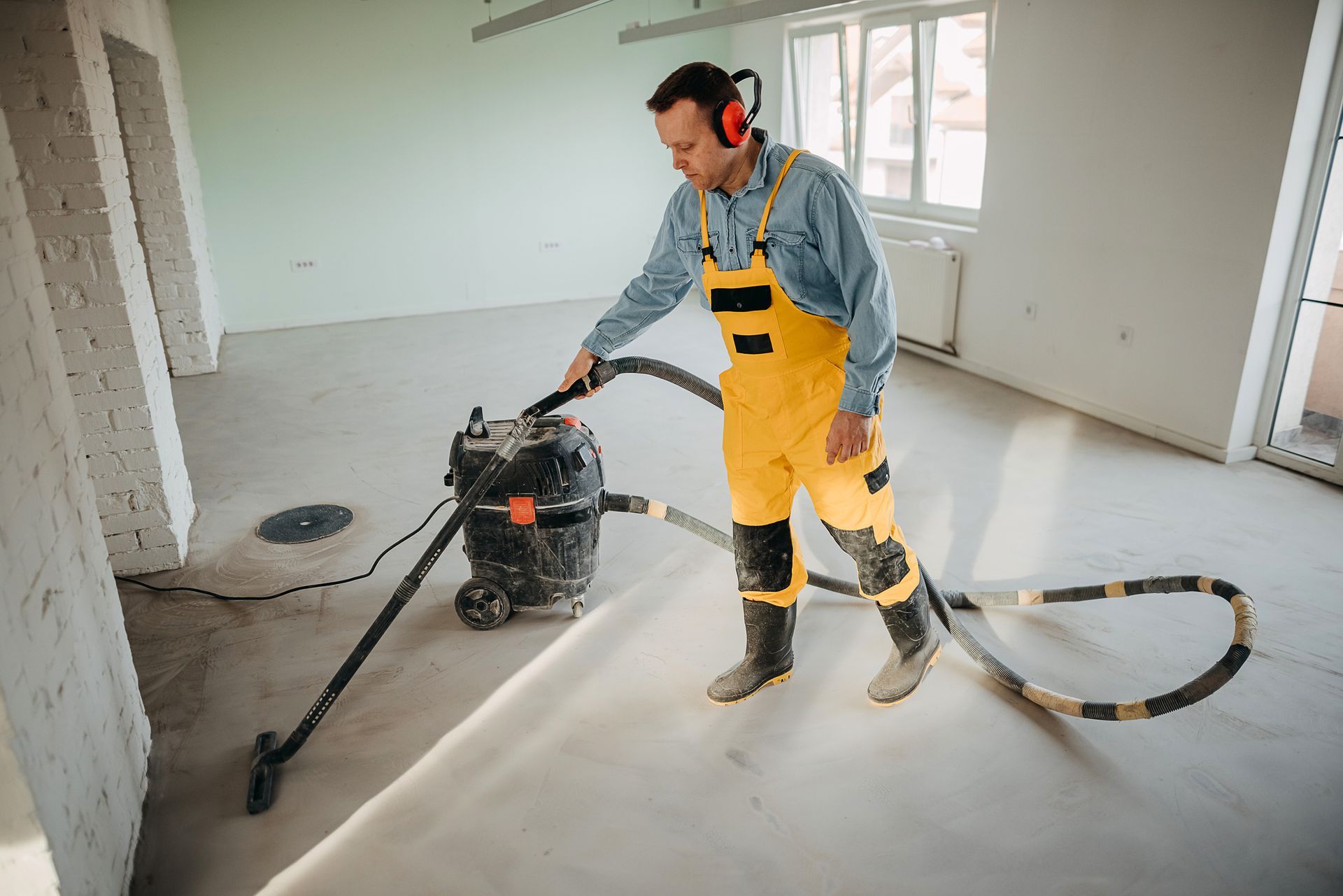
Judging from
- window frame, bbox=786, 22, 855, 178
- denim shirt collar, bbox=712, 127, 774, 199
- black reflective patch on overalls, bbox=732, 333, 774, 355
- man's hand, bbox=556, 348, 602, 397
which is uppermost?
window frame, bbox=786, 22, 855, 178

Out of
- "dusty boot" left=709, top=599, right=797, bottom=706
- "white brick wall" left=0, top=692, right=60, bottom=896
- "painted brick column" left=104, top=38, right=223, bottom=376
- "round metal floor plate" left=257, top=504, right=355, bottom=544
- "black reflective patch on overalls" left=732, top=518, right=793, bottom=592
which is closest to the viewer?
"white brick wall" left=0, top=692, right=60, bottom=896

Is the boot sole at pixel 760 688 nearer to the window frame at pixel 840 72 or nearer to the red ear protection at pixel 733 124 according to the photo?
the red ear protection at pixel 733 124

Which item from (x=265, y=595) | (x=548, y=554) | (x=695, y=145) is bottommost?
(x=265, y=595)

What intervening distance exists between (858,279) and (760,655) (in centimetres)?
103

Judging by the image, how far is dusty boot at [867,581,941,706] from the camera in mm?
2232

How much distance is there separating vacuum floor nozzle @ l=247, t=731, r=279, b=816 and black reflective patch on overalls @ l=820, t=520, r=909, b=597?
4.57 feet

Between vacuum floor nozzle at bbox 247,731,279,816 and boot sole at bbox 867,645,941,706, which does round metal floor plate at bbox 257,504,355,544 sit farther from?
boot sole at bbox 867,645,941,706

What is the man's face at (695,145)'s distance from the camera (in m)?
1.78

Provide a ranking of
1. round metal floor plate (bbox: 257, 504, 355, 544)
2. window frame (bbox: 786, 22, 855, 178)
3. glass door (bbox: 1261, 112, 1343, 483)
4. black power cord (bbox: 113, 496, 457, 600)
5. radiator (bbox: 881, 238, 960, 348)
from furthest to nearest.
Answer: window frame (bbox: 786, 22, 855, 178) → radiator (bbox: 881, 238, 960, 348) → glass door (bbox: 1261, 112, 1343, 483) → round metal floor plate (bbox: 257, 504, 355, 544) → black power cord (bbox: 113, 496, 457, 600)

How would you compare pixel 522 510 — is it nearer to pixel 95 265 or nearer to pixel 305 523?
pixel 305 523

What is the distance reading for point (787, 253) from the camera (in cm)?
186

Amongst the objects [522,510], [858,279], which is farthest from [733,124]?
[522,510]

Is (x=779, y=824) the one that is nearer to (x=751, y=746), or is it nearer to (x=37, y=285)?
(x=751, y=746)

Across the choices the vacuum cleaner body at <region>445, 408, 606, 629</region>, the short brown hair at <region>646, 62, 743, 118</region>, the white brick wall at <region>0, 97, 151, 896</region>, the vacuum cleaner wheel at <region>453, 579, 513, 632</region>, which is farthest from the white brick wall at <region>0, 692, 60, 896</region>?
the short brown hair at <region>646, 62, 743, 118</region>
